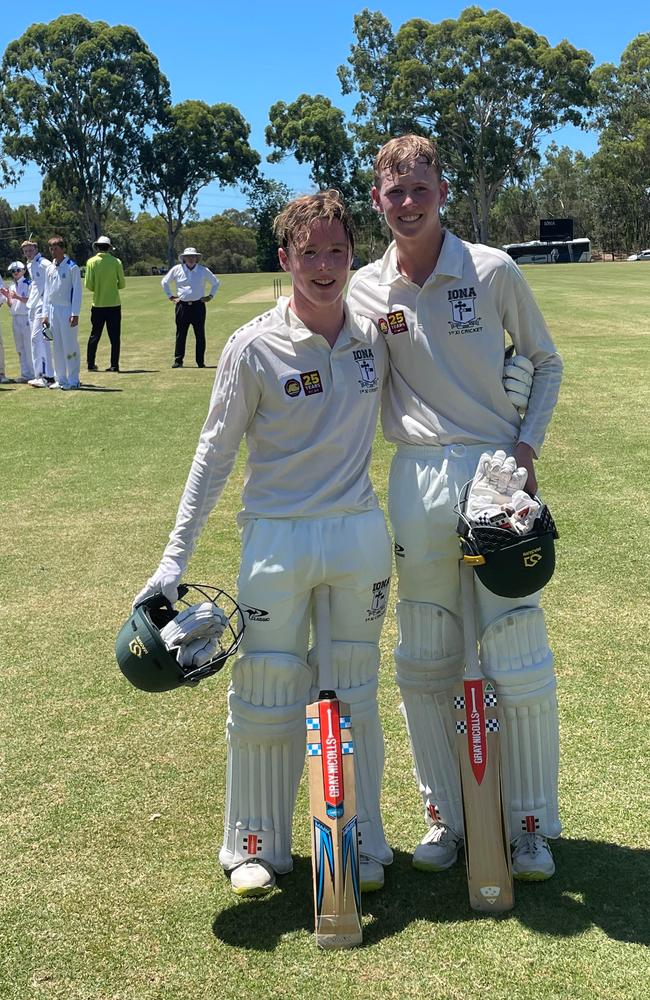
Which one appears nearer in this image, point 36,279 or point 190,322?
point 36,279

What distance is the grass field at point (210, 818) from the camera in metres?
3.09

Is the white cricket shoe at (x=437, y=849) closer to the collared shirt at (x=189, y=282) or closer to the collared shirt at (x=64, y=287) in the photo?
the collared shirt at (x=64, y=287)

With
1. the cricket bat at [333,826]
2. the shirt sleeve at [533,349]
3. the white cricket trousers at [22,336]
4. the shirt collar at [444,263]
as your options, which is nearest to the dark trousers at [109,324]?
the white cricket trousers at [22,336]

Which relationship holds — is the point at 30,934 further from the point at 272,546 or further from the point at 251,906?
the point at 272,546

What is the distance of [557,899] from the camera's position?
3.38 meters

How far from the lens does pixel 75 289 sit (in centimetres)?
1565

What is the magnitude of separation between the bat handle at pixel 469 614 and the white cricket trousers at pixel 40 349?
14.0 meters

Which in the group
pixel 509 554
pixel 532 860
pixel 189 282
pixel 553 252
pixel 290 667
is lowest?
pixel 532 860

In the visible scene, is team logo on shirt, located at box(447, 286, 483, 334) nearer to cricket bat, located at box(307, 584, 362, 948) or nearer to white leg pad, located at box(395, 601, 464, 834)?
white leg pad, located at box(395, 601, 464, 834)

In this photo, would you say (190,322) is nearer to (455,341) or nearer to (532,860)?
(455,341)

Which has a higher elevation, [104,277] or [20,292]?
[104,277]

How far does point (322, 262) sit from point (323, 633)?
1.20 m

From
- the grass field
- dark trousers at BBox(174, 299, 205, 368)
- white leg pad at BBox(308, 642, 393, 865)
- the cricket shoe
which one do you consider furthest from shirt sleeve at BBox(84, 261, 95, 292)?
the cricket shoe

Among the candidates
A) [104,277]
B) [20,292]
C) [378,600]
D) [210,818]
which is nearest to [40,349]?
[104,277]
